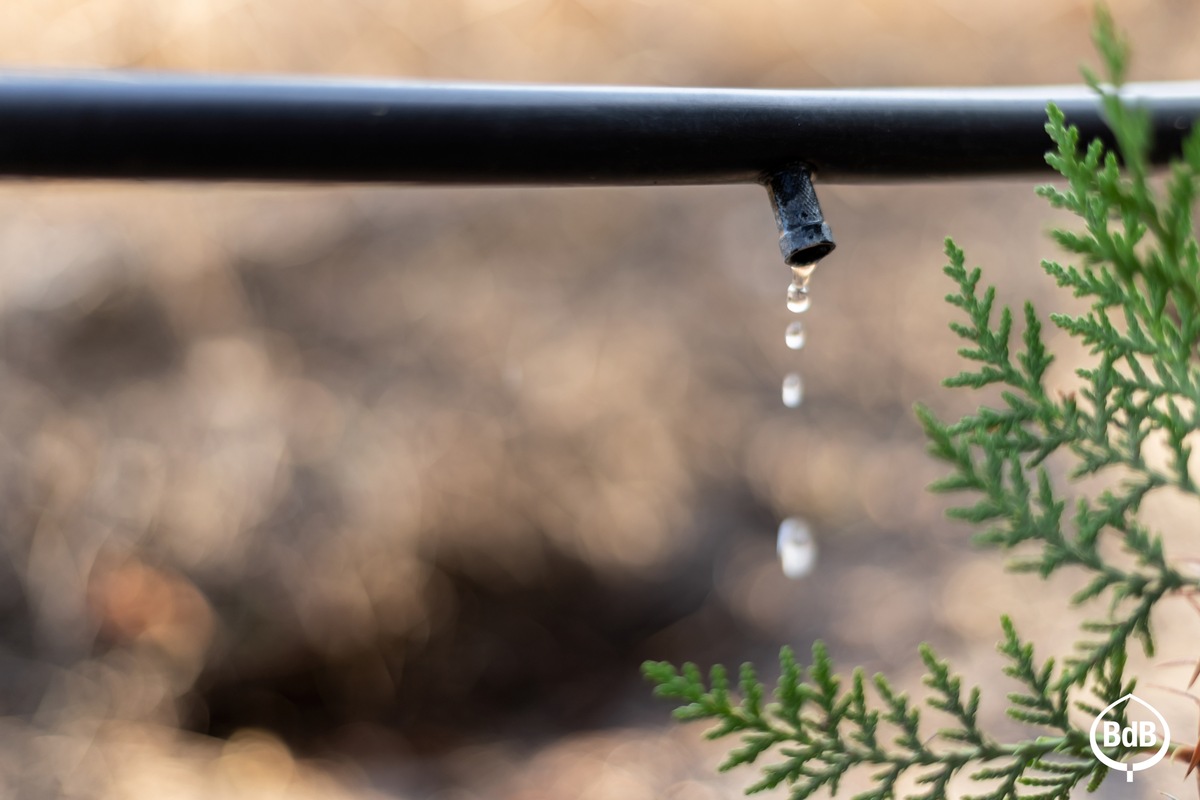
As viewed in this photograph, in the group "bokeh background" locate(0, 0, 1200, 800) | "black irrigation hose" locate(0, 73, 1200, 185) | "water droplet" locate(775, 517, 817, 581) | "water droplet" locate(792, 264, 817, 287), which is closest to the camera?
"black irrigation hose" locate(0, 73, 1200, 185)

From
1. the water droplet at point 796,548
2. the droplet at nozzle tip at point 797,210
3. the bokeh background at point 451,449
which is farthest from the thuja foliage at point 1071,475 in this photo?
the water droplet at point 796,548

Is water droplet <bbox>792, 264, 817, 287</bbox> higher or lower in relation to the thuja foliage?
higher

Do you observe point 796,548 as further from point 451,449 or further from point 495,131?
point 495,131

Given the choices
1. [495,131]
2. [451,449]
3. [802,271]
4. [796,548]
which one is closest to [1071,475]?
[802,271]

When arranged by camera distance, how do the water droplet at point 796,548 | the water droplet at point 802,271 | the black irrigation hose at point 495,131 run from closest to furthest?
the black irrigation hose at point 495,131, the water droplet at point 802,271, the water droplet at point 796,548

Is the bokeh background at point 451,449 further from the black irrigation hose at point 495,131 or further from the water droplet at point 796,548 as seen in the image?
the black irrigation hose at point 495,131

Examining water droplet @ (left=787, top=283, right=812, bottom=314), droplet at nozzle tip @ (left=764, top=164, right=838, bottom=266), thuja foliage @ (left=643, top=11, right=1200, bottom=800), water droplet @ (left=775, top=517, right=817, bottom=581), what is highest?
water droplet @ (left=775, top=517, right=817, bottom=581)

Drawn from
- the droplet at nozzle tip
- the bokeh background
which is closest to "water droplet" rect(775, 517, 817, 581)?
the bokeh background

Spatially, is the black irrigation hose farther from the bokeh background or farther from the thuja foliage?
the bokeh background
